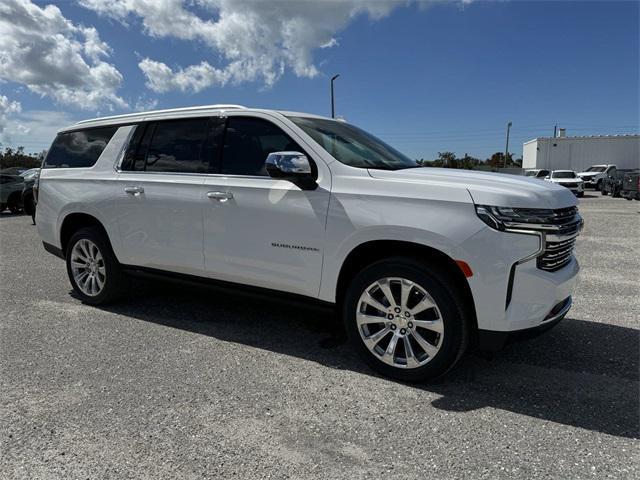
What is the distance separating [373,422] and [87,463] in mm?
1525

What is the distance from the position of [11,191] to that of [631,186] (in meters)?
25.4

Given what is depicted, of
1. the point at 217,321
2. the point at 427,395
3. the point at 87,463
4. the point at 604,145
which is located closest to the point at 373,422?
the point at 427,395

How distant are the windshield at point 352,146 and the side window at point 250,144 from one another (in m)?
0.20

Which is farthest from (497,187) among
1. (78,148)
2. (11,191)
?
(11,191)

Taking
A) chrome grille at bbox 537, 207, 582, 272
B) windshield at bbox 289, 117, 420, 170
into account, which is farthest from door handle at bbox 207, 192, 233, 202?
chrome grille at bbox 537, 207, 582, 272

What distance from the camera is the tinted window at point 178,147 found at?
4246 mm

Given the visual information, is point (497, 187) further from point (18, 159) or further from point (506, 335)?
point (18, 159)

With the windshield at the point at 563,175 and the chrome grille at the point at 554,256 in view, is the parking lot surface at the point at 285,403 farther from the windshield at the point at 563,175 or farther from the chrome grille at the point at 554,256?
the windshield at the point at 563,175

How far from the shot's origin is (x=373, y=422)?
2844 millimetres

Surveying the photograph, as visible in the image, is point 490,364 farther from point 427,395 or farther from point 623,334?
point 623,334

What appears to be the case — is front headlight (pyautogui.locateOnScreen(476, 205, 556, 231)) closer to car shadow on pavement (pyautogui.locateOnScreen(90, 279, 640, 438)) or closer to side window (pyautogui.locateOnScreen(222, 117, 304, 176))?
car shadow on pavement (pyautogui.locateOnScreen(90, 279, 640, 438))

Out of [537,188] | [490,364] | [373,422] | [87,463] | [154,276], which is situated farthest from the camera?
[154,276]

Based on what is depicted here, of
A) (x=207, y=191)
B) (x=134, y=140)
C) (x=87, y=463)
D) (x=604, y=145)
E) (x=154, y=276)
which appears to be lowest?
(x=87, y=463)

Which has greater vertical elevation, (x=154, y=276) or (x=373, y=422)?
(x=154, y=276)
